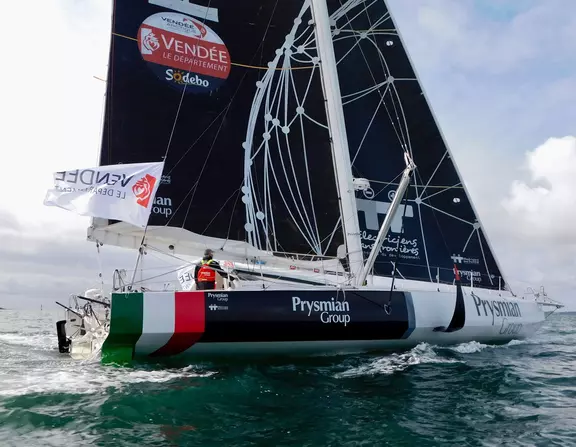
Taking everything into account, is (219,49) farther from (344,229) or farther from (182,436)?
(182,436)

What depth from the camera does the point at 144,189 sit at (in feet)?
27.2

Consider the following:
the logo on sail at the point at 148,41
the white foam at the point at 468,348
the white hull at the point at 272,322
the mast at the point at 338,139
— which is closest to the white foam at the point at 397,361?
the white hull at the point at 272,322

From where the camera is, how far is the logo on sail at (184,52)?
10.7 meters

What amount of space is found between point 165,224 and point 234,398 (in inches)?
168

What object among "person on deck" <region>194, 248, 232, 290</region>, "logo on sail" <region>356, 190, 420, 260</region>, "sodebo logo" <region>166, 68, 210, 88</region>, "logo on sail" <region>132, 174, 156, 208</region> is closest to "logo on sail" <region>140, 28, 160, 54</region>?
"sodebo logo" <region>166, 68, 210, 88</region>

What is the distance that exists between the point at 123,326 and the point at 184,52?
5.73m

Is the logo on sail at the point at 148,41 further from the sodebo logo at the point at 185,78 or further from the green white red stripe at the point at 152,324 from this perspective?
the green white red stripe at the point at 152,324

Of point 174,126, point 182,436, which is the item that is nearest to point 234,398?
point 182,436

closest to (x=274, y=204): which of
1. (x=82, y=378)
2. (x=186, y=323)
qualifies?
(x=186, y=323)

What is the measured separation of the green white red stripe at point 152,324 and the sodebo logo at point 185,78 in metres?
4.62

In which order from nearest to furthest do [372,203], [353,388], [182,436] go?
[182,436] < [353,388] < [372,203]

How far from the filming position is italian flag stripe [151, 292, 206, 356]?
26.4ft

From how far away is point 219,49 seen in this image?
11.3 meters

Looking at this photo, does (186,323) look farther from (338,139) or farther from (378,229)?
(378,229)
